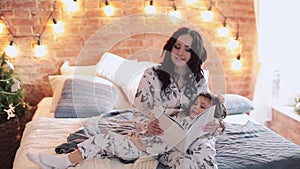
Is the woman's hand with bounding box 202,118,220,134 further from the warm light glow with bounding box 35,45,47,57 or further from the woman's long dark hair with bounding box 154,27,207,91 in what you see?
the warm light glow with bounding box 35,45,47,57

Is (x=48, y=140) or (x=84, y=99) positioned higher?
(x=84, y=99)

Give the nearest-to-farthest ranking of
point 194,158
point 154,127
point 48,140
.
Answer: point 194,158 → point 154,127 → point 48,140

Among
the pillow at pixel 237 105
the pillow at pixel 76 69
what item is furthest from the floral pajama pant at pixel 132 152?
the pillow at pixel 76 69

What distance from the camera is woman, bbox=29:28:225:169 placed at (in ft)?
6.11

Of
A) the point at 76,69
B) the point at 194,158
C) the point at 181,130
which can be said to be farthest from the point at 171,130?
the point at 76,69

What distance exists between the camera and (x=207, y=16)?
344 cm

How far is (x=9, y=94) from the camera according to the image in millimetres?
2941

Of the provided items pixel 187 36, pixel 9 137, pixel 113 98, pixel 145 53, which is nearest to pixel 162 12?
pixel 145 53

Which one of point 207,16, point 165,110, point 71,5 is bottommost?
point 165,110

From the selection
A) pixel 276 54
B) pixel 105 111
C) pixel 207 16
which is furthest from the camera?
pixel 207 16

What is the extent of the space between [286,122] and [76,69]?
74.2 inches

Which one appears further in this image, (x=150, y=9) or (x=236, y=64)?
(x=236, y=64)

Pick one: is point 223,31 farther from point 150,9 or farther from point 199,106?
point 199,106

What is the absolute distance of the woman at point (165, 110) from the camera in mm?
1861
